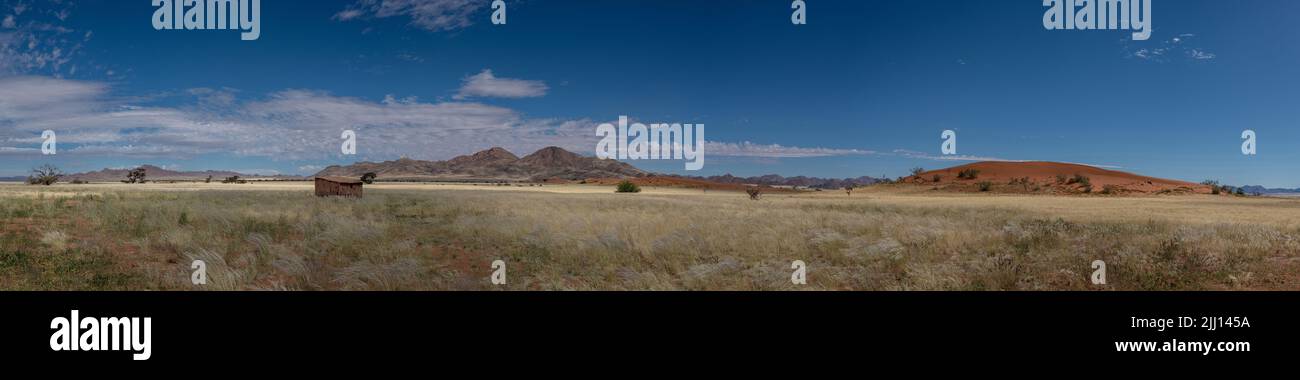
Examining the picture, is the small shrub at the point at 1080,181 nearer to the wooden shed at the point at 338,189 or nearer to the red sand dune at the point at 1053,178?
the red sand dune at the point at 1053,178

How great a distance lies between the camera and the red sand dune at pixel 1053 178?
6199 centimetres

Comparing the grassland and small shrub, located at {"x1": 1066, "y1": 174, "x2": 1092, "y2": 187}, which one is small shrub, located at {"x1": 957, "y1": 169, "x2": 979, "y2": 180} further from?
the grassland

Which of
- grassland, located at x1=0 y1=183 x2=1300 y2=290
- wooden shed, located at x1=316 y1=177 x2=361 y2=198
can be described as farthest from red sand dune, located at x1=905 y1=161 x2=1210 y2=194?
wooden shed, located at x1=316 y1=177 x2=361 y2=198

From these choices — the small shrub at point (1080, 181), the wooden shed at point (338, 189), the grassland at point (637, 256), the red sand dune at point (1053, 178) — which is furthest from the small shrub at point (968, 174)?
the wooden shed at point (338, 189)

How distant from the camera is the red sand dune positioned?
→ 6199 centimetres

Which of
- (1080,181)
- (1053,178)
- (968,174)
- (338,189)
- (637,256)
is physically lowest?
(637,256)

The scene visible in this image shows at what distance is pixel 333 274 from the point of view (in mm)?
10422

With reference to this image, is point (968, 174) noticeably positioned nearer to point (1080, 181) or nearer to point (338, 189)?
point (1080, 181)

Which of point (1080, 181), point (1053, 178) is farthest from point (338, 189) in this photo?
point (1053, 178)

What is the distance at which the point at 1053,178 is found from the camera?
7200cm

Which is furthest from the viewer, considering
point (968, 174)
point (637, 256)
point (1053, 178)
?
point (968, 174)

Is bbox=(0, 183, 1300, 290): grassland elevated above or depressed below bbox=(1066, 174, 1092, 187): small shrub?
below

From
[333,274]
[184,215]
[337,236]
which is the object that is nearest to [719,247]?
[333,274]
